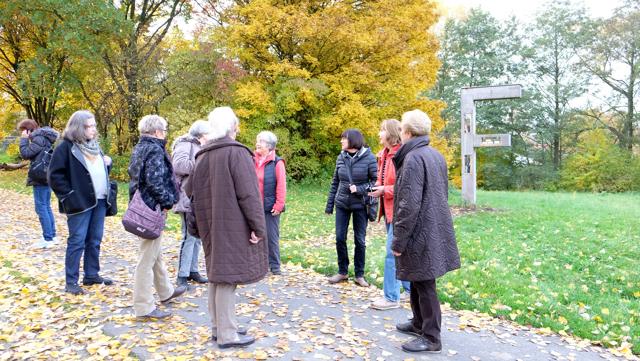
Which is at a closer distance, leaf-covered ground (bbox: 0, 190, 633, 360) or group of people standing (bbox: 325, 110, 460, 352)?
group of people standing (bbox: 325, 110, 460, 352)

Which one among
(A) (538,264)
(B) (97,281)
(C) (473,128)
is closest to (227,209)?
(B) (97,281)

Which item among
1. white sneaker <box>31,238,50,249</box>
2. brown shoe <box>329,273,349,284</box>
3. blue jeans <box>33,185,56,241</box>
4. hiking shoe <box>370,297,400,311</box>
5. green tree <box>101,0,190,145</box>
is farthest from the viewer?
green tree <box>101,0,190,145</box>

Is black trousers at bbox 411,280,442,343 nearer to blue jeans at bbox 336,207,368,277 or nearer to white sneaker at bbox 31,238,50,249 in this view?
blue jeans at bbox 336,207,368,277

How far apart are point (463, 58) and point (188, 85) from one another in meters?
20.5

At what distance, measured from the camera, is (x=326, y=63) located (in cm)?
1677

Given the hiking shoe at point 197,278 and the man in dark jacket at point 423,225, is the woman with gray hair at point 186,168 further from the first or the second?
the man in dark jacket at point 423,225

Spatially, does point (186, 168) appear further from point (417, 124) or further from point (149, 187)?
point (417, 124)

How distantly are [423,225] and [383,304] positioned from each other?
1.56m

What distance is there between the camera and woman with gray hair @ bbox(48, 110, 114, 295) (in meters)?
4.87

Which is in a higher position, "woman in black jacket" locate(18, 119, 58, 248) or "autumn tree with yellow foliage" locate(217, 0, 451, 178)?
"autumn tree with yellow foliage" locate(217, 0, 451, 178)

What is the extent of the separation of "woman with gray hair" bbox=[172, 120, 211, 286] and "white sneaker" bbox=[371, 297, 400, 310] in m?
2.02

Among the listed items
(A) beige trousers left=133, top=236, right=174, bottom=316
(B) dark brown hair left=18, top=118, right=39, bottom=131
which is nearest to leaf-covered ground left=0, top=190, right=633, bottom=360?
(A) beige trousers left=133, top=236, right=174, bottom=316

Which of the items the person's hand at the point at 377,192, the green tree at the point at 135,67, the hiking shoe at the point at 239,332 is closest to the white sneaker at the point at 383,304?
the person's hand at the point at 377,192

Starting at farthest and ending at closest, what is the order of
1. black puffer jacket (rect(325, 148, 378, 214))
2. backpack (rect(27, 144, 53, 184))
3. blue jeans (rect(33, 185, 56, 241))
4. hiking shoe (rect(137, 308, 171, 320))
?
blue jeans (rect(33, 185, 56, 241)) → backpack (rect(27, 144, 53, 184)) → black puffer jacket (rect(325, 148, 378, 214)) → hiking shoe (rect(137, 308, 171, 320))
